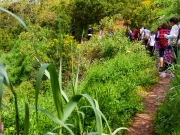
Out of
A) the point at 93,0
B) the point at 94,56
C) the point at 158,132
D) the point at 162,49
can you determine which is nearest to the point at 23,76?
the point at 94,56

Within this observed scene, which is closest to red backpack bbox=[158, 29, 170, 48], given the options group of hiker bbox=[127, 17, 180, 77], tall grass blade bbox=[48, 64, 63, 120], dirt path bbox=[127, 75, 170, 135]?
group of hiker bbox=[127, 17, 180, 77]

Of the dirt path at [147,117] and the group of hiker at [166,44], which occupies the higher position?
the group of hiker at [166,44]

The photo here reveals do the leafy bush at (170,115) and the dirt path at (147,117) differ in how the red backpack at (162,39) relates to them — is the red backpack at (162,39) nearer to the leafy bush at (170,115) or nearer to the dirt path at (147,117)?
the dirt path at (147,117)

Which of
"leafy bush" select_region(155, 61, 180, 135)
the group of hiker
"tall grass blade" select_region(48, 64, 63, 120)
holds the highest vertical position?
"tall grass blade" select_region(48, 64, 63, 120)

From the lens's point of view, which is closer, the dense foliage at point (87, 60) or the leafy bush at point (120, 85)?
the dense foliage at point (87, 60)

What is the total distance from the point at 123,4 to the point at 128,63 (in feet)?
43.8

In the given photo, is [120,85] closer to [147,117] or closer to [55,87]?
A: [147,117]

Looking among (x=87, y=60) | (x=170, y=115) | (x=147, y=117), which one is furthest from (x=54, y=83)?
(x=87, y=60)

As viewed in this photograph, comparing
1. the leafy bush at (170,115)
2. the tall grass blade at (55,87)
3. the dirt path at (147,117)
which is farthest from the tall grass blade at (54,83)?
the dirt path at (147,117)

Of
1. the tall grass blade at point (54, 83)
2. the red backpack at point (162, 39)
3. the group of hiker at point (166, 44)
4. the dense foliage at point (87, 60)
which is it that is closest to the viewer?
the tall grass blade at point (54, 83)

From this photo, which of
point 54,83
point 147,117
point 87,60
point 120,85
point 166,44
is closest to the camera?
point 54,83

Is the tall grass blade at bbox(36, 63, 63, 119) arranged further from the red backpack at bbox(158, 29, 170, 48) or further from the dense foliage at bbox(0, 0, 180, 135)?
the red backpack at bbox(158, 29, 170, 48)

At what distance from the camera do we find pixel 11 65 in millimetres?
14766

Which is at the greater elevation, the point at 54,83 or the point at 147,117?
the point at 54,83
